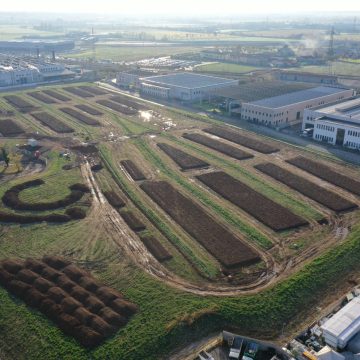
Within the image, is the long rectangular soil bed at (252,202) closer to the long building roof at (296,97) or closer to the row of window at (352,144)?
the row of window at (352,144)

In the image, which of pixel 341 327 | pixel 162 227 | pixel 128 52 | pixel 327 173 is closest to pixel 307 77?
pixel 327 173

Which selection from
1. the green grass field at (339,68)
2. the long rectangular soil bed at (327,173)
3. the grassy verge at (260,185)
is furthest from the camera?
the green grass field at (339,68)

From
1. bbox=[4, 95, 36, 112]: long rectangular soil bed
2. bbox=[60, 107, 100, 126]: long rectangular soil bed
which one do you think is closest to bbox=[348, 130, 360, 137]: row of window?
bbox=[60, 107, 100, 126]: long rectangular soil bed

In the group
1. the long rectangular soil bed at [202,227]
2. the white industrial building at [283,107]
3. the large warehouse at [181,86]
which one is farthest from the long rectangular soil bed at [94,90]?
the long rectangular soil bed at [202,227]

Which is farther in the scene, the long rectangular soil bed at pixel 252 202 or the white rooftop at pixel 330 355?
the long rectangular soil bed at pixel 252 202

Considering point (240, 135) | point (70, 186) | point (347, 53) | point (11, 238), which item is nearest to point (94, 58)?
point (347, 53)

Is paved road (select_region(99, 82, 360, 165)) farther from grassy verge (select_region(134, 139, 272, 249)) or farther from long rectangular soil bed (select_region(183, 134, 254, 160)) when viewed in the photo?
grassy verge (select_region(134, 139, 272, 249))

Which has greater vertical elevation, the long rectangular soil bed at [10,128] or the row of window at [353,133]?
the row of window at [353,133]
